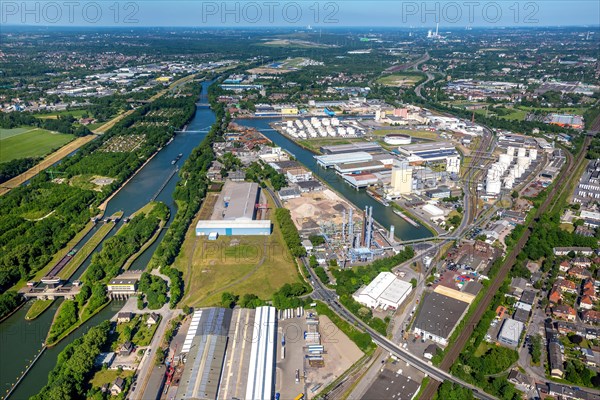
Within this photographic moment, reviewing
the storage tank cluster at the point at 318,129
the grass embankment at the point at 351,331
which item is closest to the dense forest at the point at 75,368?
the grass embankment at the point at 351,331

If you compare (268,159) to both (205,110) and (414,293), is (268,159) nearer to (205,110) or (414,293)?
(414,293)

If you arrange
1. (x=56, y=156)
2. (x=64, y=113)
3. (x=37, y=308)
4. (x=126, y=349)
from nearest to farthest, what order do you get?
(x=126, y=349) → (x=37, y=308) → (x=56, y=156) → (x=64, y=113)

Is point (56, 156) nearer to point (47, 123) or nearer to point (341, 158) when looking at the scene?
point (47, 123)

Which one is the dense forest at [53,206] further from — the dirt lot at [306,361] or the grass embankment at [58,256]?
the dirt lot at [306,361]

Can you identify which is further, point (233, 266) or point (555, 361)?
point (233, 266)

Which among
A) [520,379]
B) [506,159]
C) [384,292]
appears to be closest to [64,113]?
[506,159]

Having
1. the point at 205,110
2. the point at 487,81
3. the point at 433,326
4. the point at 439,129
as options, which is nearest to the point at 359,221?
the point at 433,326
